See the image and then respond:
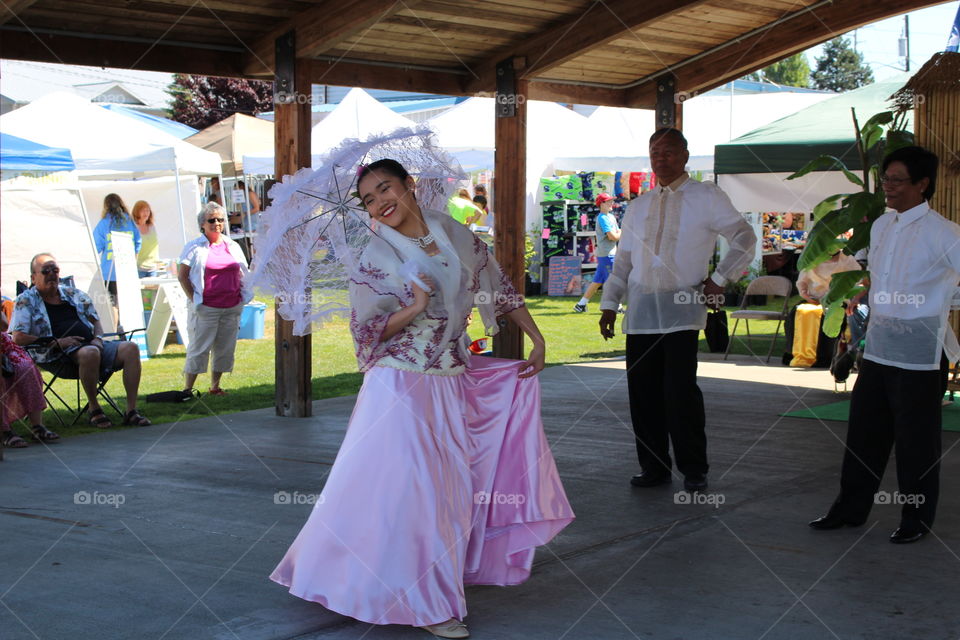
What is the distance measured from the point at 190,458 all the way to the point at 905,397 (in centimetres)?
462

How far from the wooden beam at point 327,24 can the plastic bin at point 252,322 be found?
599cm

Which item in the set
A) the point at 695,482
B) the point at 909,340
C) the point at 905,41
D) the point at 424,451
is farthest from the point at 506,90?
the point at 905,41

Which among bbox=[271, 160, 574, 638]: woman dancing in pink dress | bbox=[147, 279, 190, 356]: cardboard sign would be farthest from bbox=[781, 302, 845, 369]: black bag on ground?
bbox=[271, 160, 574, 638]: woman dancing in pink dress

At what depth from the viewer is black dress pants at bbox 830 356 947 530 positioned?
17.3 feet

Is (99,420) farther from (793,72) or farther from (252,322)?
(793,72)

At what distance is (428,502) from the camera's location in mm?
4172

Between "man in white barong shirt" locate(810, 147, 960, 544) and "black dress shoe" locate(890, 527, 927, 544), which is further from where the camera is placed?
"black dress shoe" locate(890, 527, 927, 544)

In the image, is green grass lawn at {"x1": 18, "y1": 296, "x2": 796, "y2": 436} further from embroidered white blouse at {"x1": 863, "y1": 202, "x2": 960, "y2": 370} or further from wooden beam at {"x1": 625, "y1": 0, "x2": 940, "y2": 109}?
embroidered white blouse at {"x1": 863, "y1": 202, "x2": 960, "y2": 370}

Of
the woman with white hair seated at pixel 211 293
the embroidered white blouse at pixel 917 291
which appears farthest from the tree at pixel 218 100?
the embroidered white blouse at pixel 917 291

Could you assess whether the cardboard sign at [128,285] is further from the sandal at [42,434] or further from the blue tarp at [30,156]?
the sandal at [42,434]

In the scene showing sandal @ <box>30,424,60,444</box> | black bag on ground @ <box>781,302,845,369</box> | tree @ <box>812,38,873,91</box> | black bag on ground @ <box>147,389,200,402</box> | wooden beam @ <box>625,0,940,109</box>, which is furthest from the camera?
tree @ <box>812,38,873,91</box>

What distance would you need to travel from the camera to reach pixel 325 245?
4637 mm

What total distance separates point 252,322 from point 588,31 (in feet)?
24.0

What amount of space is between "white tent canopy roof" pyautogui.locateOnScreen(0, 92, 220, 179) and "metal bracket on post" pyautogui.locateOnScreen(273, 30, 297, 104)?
671 centimetres
